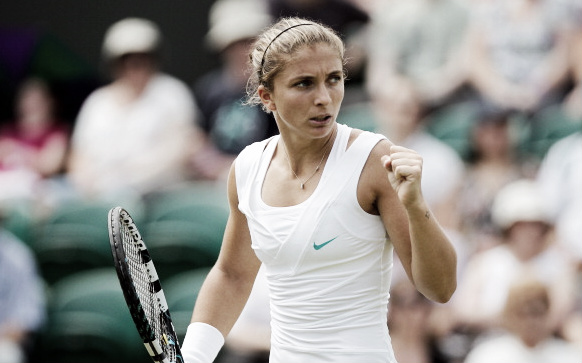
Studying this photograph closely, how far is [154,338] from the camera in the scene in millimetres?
2754

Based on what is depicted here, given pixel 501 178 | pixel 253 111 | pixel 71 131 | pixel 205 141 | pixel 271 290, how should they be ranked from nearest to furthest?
pixel 271 290 < pixel 501 178 < pixel 253 111 < pixel 205 141 < pixel 71 131

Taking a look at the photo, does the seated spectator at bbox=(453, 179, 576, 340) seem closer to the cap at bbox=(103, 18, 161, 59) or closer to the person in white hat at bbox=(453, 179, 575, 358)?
the person in white hat at bbox=(453, 179, 575, 358)

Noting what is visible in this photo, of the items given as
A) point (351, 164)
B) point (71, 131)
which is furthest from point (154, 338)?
point (71, 131)

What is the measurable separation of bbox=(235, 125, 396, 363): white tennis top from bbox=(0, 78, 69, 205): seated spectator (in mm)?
4564

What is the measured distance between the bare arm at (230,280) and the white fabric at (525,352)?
2003 mm

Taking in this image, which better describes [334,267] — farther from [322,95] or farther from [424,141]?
[424,141]

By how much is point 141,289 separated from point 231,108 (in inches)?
151

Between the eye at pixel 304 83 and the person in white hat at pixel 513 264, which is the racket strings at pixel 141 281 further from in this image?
the person in white hat at pixel 513 264

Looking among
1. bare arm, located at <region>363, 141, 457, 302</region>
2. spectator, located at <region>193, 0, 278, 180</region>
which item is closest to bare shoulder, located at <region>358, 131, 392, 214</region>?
bare arm, located at <region>363, 141, 457, 302</region>

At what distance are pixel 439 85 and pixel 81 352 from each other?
283 cm

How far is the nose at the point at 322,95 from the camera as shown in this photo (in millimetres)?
2707

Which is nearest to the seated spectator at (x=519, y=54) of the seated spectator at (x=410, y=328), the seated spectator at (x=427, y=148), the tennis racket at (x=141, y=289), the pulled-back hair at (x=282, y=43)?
the seated spectator at (x=427, y=148)

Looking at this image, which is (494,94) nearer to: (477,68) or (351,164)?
(477,68)

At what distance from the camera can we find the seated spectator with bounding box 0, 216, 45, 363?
6055 millimetres
